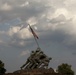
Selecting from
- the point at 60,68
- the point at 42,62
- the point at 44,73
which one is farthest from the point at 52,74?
the point at 60,68

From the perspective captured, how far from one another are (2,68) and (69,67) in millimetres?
14139

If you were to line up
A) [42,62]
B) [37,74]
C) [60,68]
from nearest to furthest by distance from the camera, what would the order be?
[37,74] < [42,62] < [60,68]

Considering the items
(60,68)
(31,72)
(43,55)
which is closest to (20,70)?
(31,72)

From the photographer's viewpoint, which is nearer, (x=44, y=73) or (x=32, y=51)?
(x=44, y=73)

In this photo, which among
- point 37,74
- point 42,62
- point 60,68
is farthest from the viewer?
point 60,68

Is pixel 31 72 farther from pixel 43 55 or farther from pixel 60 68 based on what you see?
pixel 60 68

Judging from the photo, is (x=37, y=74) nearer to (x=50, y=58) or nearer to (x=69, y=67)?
(x=50, y=58)

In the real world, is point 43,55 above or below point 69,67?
below

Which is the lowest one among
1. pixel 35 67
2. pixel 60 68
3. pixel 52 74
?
pixel 52 74

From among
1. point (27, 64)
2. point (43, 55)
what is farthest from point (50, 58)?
point (27, 64)

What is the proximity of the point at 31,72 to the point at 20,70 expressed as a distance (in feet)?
5.01

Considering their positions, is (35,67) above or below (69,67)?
below

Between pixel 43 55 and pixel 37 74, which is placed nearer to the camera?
pixel 37 74

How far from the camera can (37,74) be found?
28.5 m
